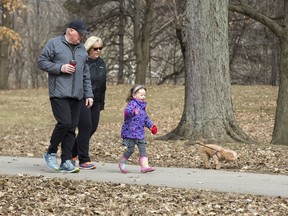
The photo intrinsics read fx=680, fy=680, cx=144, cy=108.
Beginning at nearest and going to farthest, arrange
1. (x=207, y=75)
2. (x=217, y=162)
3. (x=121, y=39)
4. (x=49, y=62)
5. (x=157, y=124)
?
(x=49, y=62), (x=217, y=162), (x=207, y=75), (x=157, y=124), (x=121, y=39)

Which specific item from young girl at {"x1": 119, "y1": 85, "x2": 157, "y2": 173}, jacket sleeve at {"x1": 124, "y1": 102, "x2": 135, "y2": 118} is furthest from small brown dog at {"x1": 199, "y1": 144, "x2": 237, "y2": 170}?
jacket sleeve at {"x1": 124, "y1": 102, "x2": 135, "y2": 118}

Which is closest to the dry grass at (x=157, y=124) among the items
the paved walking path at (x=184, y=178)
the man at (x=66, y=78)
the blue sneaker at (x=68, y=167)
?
the paved walking path at (x=184, y=178)

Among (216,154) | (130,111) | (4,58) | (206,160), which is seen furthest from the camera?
(4,58)

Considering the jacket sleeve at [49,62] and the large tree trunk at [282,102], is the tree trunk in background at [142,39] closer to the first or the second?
the large tree trunk at [282,102]

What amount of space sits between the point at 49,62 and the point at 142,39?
31.5 metres

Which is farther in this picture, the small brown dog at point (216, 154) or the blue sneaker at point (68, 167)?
the small brown dog at point (216, 154)

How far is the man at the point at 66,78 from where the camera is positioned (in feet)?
30.1

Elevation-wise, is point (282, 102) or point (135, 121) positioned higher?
point (282, 102)

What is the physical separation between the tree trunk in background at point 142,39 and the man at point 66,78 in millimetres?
29919

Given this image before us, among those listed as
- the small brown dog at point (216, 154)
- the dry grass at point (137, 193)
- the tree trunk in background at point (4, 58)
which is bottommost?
the dry grass at point (137, 193)

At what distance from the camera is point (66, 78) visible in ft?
30.2

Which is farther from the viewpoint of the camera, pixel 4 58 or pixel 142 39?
pixel 4 58

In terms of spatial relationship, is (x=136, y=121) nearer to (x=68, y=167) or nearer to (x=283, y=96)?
(x=68, y=167)

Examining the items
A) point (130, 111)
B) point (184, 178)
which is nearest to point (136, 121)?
point (130, 111)
